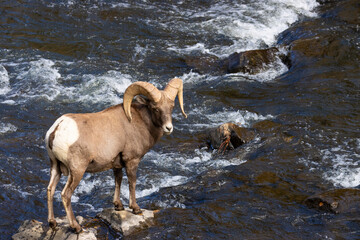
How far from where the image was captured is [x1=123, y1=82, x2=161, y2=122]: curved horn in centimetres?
805

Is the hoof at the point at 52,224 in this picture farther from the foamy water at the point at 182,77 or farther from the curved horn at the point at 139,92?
the curved horn at the point at 139,92

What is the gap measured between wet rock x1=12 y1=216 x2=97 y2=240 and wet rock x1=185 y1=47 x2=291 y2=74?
10206 millimetres

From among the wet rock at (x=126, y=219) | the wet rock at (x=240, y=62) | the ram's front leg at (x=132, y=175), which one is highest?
the wet rock at (x=240, y=62)

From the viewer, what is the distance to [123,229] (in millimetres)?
8195

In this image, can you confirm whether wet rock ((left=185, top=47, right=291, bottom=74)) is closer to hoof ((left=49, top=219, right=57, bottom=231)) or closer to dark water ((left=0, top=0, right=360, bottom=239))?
dark water ((left=0, top=0, right=360, bottom=239))

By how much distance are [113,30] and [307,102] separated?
373 inches

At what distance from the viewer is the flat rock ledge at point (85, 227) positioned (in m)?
7.74

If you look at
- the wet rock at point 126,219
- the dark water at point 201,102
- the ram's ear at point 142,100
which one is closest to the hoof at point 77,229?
the dark water at point 201,102

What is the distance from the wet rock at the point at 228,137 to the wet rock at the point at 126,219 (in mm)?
3992

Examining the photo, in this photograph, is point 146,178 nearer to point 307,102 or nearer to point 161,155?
point 161,155

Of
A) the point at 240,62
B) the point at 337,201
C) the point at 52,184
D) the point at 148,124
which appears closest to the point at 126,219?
the point at 52,184

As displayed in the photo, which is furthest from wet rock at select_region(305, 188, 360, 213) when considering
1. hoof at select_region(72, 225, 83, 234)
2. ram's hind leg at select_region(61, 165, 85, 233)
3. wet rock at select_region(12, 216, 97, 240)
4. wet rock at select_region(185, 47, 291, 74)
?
wet rock at select_region(185, 47, 291, 74)

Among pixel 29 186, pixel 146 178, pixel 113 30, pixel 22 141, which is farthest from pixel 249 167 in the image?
pixel 113 30

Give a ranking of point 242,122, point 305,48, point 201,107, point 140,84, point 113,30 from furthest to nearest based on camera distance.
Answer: point 113,30, point 305,48, point 201,107, point 242,122, point 140,84
